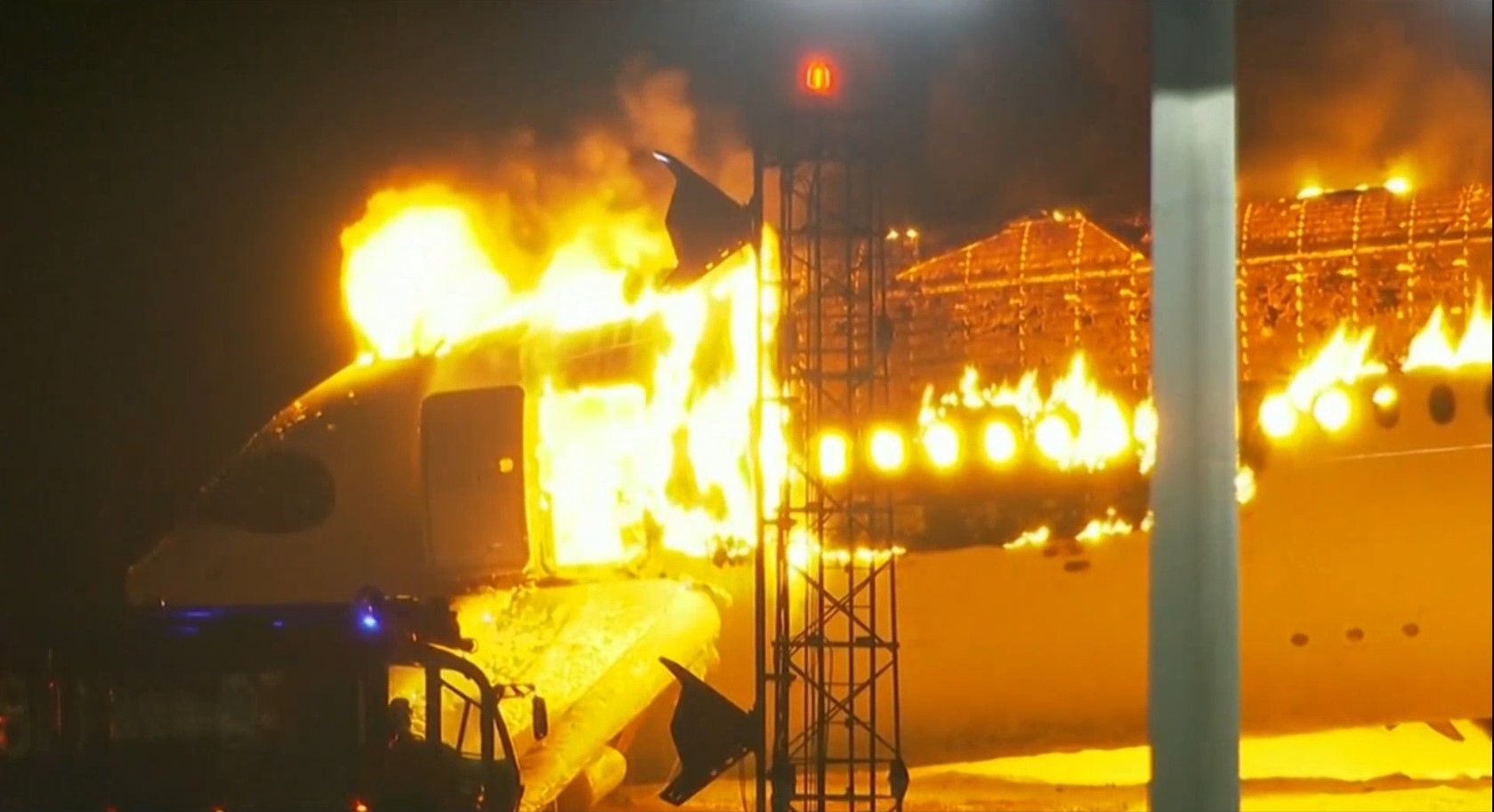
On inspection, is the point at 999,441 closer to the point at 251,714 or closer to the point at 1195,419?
the point at 1195,419

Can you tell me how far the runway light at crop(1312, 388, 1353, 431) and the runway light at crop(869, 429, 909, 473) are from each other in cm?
280

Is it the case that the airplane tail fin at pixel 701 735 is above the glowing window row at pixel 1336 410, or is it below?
below

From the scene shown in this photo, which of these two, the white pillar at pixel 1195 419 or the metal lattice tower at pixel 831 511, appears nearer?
the white pillar at pixel 1195 419

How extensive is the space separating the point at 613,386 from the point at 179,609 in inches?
135

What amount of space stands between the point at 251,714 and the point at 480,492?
2.95 metres

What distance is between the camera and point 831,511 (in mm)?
9781

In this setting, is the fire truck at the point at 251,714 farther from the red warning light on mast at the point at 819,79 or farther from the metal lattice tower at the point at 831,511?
the red warning light on mast at the point at 819,79

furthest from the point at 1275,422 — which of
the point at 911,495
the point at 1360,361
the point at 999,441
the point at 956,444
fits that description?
the point at 911,495

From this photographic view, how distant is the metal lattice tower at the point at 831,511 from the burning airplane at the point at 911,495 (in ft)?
0.66

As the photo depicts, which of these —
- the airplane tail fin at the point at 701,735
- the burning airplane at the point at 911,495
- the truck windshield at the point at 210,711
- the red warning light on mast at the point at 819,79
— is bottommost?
the airplane tail fin at the point at 701,735

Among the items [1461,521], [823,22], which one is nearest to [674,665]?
[823,22]

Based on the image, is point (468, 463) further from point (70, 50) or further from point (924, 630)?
point (70, 50)

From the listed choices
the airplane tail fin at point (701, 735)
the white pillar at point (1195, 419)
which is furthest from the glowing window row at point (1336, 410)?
the white pillar at point (1195, 419)

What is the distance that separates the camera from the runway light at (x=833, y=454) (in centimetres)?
1027
